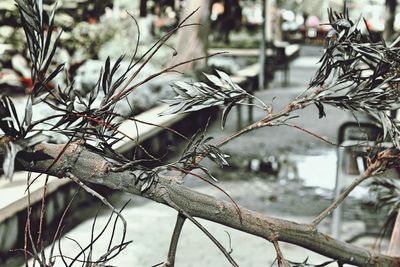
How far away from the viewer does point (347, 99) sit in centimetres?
154

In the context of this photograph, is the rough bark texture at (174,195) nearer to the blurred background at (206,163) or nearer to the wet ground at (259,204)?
the blurred background at (206,163)

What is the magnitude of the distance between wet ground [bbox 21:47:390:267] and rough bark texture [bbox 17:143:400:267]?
94 centimetres

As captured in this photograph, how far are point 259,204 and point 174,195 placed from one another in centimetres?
574

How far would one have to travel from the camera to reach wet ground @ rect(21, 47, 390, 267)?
532 cm

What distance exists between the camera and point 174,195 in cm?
136

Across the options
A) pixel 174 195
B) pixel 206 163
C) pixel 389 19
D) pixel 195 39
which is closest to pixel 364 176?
pixel 174 195

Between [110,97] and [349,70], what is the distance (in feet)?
1.81

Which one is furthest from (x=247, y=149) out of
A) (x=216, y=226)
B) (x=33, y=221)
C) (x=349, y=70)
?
(x=349, y=70)

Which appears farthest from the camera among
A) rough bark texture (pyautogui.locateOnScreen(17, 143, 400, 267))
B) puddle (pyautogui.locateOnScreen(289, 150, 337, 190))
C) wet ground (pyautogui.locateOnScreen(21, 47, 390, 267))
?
puddle (pyautogui.locateOnScreen(289, 150, 337, 190))

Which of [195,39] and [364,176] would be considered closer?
[364,176]

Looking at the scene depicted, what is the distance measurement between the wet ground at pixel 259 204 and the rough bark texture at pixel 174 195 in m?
0.94

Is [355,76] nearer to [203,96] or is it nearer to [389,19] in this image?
[203,96]

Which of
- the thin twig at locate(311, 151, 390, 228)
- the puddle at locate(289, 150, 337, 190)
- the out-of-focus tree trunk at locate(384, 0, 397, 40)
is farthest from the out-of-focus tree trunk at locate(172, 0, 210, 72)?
the thin twig at locate(311, 151, 390, 228)

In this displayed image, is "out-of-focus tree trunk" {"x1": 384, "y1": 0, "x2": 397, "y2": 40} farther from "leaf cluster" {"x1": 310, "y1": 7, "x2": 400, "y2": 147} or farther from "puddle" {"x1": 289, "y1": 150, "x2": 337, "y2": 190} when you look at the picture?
"leaf cluster" {"x1": 310, "y1": 7, "x2": 400, "y2": 147}
